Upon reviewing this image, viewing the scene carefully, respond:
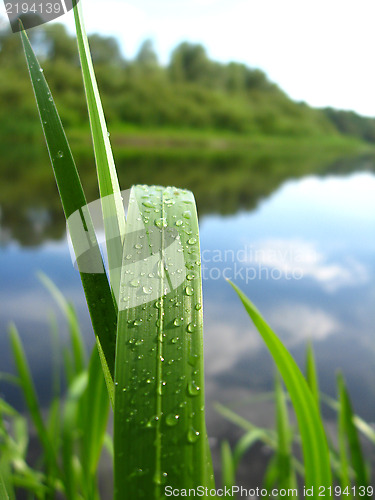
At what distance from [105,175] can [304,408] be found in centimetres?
23

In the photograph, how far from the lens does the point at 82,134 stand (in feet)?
44.1

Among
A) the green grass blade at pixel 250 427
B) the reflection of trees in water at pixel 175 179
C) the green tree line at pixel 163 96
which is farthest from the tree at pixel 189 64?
the green grass blade at pixel 250 427

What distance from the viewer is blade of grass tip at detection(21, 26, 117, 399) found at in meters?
0.21

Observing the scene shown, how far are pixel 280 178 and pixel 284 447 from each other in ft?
48.6

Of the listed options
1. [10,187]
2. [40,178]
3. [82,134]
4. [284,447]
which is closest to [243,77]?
[82,134]

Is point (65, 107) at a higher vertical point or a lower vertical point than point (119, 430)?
higher

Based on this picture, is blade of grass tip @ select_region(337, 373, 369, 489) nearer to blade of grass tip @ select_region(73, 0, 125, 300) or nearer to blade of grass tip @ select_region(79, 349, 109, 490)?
blade of grass tip @ select_region(79, 349, 109, 490)

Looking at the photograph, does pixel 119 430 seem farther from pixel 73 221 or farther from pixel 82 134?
pixel 82 134

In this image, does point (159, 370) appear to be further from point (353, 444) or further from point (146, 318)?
point (353, 444)

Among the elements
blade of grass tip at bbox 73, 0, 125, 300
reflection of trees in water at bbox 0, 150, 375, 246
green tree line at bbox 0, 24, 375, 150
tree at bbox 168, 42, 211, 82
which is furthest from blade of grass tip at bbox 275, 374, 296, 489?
tree at bbox 168, 42, 211, 82

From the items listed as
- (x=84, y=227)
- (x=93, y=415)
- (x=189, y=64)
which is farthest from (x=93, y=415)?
(x=189, y=64)

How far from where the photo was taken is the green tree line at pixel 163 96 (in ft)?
39.0

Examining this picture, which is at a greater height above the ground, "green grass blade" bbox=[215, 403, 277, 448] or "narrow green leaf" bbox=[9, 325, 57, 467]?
"narrow green leaf" bbox=[9, 325, 57, 467]

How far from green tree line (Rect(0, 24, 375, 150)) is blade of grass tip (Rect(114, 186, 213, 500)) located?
1198 centimetres
